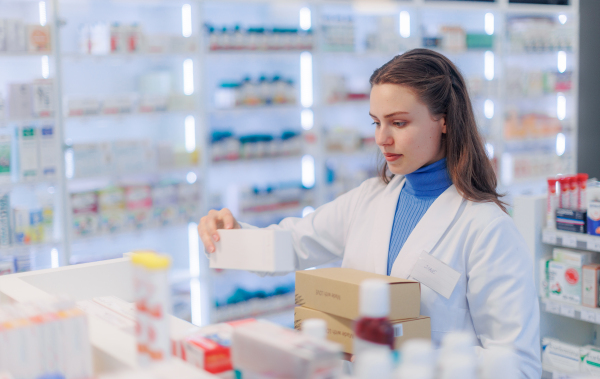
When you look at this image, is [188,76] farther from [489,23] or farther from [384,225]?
[489,23]

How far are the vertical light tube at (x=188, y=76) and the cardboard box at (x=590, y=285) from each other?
3.01 m

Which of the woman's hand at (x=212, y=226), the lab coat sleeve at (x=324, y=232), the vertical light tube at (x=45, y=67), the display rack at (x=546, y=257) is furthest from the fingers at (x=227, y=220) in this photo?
the vertical light tube at (x=45, y=67)

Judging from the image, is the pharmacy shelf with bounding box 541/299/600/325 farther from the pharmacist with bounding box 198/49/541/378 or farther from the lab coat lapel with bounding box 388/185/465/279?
the lab coat lapel with bounding box 388/185/465/279

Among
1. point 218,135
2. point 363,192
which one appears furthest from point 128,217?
→ point 363,192

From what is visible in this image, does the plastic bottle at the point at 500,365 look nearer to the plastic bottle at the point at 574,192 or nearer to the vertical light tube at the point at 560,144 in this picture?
the plastic bottle at the point at 574,192

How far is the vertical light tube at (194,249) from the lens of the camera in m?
4.60

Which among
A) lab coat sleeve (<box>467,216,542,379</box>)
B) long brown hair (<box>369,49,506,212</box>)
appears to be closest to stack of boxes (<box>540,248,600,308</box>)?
long brown hair (<box>369,49,506,212</box>)

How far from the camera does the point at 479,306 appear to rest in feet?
5.57

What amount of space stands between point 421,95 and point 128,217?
9.49 feet

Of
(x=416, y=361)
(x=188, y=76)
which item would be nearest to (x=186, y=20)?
(x=188, y=76)

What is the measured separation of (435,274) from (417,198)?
0.33 meters

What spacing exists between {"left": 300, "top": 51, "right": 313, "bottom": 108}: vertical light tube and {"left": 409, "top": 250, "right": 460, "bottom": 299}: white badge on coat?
10.8ft

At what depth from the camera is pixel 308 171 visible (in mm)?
5133

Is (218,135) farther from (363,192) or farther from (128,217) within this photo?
(363,192)
